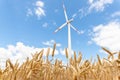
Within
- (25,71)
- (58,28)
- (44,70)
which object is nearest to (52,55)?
(44,70)

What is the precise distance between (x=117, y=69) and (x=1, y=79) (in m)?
1.34

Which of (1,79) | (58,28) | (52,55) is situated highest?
(58,28)

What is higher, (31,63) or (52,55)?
(52,55)

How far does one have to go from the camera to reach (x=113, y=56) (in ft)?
10.3

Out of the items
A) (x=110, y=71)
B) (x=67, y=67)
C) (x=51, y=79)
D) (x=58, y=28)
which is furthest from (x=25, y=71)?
(x=58, y=28)

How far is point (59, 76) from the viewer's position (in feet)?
11.8

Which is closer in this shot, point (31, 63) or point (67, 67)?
point (31, 63)

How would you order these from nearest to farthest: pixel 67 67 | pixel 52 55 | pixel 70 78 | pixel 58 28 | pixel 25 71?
1. pixel 25 71
2. pixel 70 78
3. pixel 67 67
4. pixel 52 55
5. pixel 58 28

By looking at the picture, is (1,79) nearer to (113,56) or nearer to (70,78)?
(70,78)

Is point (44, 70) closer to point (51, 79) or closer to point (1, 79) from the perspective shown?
point (51, 79)

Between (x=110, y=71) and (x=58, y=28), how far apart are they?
50.7ft

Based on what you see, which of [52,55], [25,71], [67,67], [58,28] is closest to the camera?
[25,71]

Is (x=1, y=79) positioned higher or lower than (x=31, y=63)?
lower

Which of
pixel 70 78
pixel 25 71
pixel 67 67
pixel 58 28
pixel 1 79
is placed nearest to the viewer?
pixel 1 79
